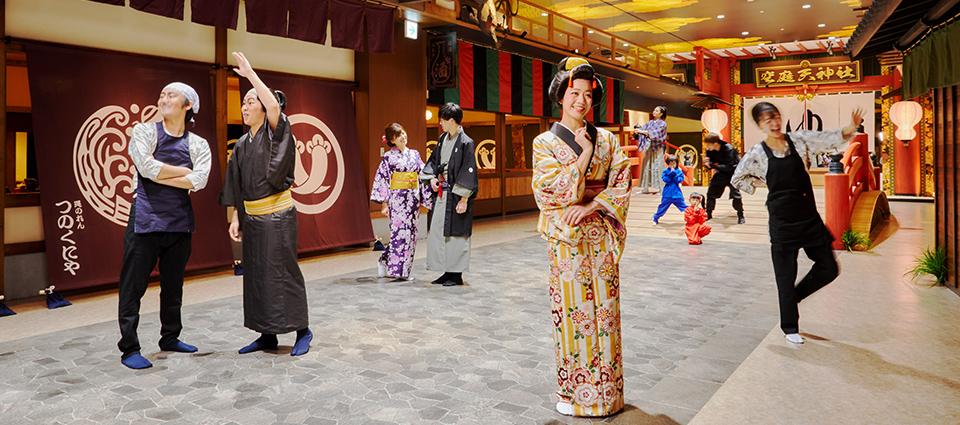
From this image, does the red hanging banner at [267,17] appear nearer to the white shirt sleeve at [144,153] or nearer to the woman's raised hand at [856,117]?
the white shirt sleeve at [144,153]

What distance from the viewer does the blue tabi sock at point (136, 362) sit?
327 cm

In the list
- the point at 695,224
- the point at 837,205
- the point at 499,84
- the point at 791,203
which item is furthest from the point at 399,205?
the point at 499,84

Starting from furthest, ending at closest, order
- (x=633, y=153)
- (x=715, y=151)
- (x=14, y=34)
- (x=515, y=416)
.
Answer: (x=633, y=153) < (x=715, y=151) < (x=14, y=34) < (x=515, y=416)

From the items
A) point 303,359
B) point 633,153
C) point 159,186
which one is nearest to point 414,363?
point 303,359

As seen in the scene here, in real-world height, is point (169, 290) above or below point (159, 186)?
below

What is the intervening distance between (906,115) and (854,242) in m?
9.75

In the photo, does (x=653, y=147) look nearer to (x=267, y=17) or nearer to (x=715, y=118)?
(x=715, y=118)

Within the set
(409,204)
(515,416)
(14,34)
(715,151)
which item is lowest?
(515,416)

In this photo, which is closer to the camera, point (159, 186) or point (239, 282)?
point (159, 186)

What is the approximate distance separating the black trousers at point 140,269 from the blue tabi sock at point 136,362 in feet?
0.09

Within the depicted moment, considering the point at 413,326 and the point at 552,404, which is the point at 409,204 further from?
the point at 552,404

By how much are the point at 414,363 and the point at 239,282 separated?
317 centimetres

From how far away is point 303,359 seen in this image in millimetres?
3420

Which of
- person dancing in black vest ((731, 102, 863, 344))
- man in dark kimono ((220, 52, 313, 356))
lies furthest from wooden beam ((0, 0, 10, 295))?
person dancing in black vest ((731, 102, 863, 344))
